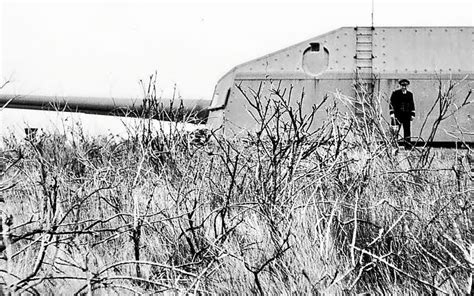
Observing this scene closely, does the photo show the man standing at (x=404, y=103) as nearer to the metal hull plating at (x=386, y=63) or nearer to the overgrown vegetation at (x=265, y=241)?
the metal hull plating at (x=386, y=63)

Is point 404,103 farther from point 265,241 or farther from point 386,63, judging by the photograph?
point 265,241

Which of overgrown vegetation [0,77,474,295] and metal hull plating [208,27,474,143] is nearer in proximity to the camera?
overgrown vegetation [0,77,474,295]

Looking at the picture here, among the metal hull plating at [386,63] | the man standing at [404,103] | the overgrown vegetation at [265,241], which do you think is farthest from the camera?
→ the metal hull plating at [386,63]

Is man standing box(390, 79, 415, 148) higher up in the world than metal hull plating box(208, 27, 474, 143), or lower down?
lower down

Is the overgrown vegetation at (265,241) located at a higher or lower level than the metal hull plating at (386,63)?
lower

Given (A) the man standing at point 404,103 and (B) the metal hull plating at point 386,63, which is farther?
(B) the metal hull plating at point 386,63

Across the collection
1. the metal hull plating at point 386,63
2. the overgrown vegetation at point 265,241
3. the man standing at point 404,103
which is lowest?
the overgrown vegetation at point 265,241

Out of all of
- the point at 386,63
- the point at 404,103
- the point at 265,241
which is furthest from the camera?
the point at 386,63

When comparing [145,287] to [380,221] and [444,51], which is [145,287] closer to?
[380,221]

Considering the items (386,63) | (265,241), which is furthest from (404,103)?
(265,241)

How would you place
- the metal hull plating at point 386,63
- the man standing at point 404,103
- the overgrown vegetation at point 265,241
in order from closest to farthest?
the overgrown vegetation at point 265,241
the man standing at point 404,103
the metal hull plating at point 386,63

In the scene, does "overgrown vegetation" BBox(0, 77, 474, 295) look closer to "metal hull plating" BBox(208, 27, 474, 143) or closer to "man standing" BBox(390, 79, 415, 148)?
"man standing" BBox(390, 79, 415, 148)

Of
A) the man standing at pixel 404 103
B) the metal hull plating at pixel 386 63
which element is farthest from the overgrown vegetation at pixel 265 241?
the metal hull plating at pixel 386 63

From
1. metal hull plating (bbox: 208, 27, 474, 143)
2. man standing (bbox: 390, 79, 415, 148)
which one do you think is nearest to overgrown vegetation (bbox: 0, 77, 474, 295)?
man standing (bbox: 390, 79, 415, 148)
